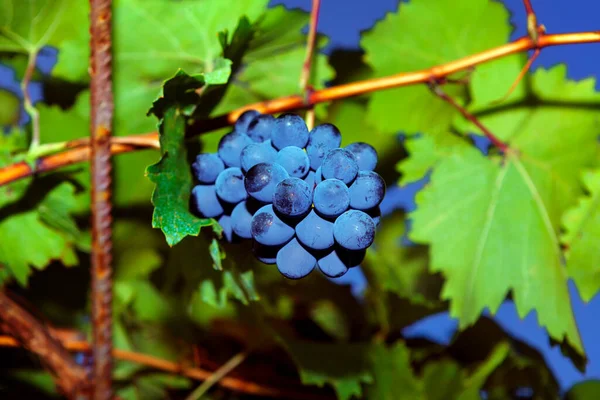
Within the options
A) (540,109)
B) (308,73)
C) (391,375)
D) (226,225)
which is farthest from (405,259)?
(226,225)

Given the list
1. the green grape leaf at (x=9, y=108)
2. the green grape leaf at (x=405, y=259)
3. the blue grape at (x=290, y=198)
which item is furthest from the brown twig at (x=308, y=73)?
the green grape leaf at (x=9, y=108)

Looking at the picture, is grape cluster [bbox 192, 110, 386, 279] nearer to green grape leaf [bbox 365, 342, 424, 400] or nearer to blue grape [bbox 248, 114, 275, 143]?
blue grape [bbox 248, 114, 275, 143]

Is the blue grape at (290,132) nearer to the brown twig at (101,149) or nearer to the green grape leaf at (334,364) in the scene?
the brown twig at (101,149)

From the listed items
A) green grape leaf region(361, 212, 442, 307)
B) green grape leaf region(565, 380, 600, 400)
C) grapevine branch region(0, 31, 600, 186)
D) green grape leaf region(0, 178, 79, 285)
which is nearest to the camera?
grapevine branch region(0, 31, 600, 186)

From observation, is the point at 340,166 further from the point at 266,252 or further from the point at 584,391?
the point at 584,391

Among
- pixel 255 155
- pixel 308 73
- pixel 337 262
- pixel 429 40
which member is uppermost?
pixel 429 40

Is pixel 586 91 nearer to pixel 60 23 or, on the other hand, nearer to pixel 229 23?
pixel 229 23

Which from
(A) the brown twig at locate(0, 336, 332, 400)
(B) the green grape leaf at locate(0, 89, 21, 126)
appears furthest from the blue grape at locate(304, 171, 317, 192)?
(B) the green grape leaf at locate(0, 89, 21, 126)
